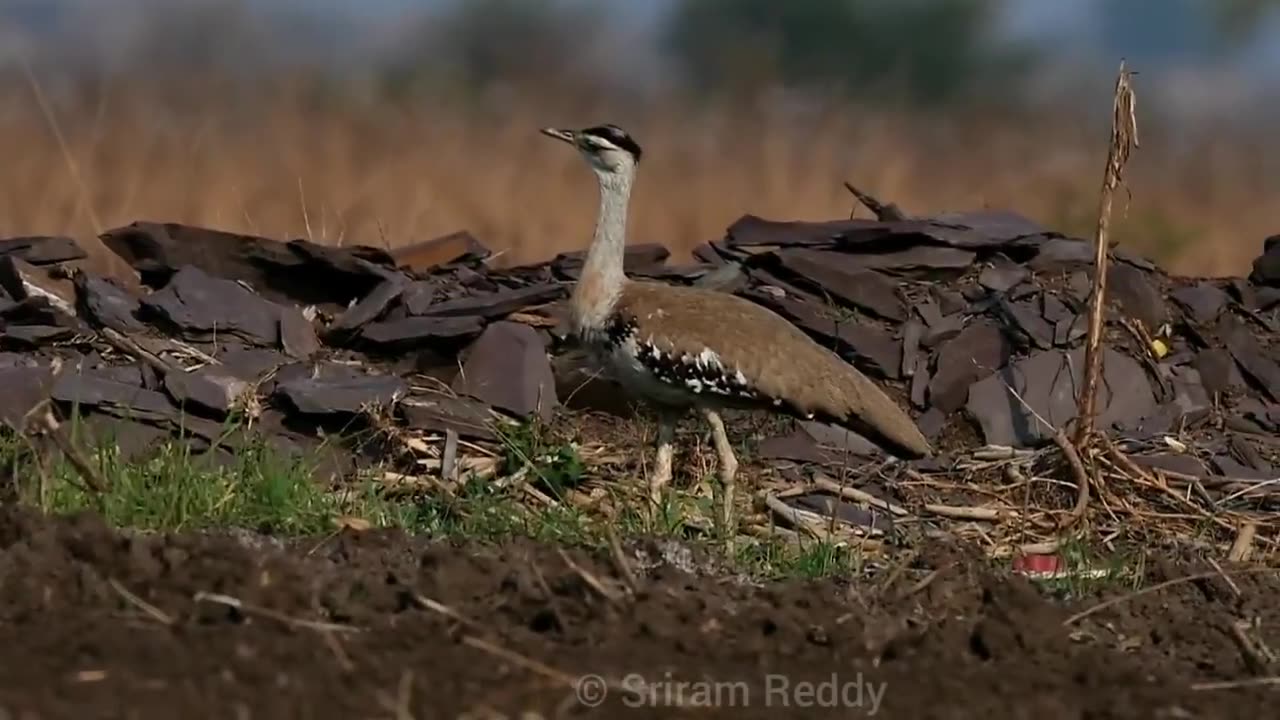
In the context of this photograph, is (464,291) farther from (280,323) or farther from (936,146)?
(936,146)

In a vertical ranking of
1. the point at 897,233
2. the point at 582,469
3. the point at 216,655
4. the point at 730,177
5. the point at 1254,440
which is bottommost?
the point at 216,655

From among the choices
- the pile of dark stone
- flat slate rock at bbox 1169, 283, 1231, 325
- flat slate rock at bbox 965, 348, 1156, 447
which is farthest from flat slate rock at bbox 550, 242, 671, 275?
flat slate rock at bbox 1169, 283, 1231, 325

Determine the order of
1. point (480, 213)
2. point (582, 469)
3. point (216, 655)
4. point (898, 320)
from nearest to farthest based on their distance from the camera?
point (216, 655) → point (582, 469) → point (898, 320) → point (480, 213)

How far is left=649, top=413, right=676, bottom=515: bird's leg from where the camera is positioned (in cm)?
561

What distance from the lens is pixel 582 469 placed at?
583 centimetres

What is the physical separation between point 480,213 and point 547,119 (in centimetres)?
164

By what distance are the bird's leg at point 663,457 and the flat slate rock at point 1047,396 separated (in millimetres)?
1199

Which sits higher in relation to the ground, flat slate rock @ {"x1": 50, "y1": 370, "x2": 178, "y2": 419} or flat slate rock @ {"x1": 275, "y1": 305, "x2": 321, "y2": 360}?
flat slate rock @ {"x1": 275, "y1": 305, "x2": 321, "y2": 360}

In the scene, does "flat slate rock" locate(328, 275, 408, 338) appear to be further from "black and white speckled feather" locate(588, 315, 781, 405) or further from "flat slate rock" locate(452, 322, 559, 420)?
"black and white speckled feather" locate(588, 315, 781, 405)

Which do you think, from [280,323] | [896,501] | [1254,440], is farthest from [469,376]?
[1254,440]

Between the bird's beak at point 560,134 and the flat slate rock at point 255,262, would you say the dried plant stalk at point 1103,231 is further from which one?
the flat slate rock at point 255,262

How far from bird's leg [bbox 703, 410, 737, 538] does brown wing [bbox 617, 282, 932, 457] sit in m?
0.17

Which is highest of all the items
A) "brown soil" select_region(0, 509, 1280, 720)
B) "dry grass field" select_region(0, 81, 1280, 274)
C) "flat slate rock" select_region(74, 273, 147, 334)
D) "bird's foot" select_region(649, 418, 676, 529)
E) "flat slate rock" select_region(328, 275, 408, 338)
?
"dry grass field" select_region(0, 81, 1280, 274)

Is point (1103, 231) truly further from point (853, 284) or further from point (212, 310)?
point (212, 310)
